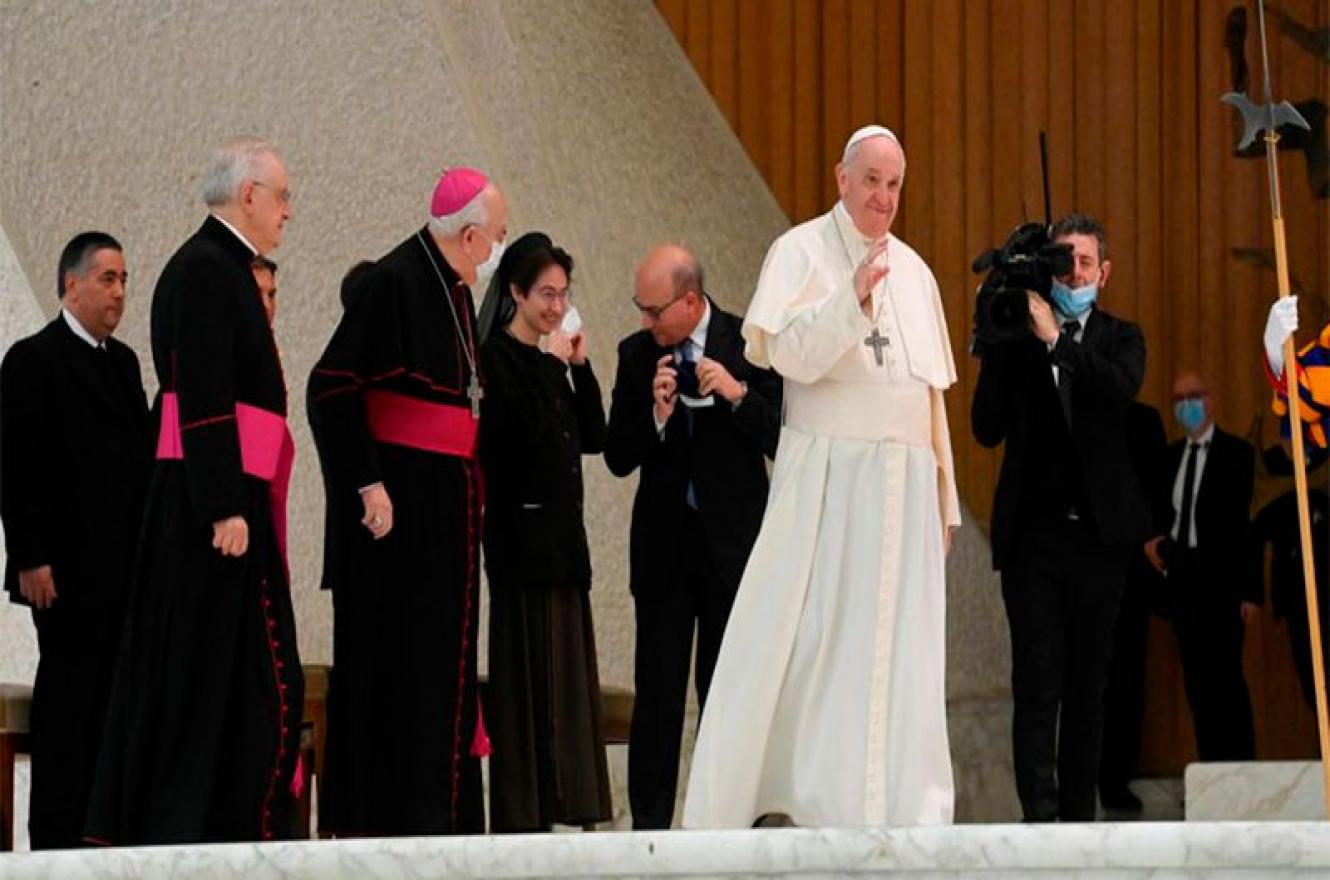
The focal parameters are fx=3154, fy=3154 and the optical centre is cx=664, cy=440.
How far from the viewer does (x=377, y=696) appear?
786cm

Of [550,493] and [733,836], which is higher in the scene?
[550,493]

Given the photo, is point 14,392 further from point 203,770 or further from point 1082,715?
point 1082,715

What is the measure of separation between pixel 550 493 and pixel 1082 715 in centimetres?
168

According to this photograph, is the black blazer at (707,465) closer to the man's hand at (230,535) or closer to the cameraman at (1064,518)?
the cameraman at (1064,518)

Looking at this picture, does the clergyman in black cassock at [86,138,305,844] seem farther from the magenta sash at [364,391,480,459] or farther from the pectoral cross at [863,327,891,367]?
the pectoral cross at [863,327,891,367]

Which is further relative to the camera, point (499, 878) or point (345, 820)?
point (345, 820)

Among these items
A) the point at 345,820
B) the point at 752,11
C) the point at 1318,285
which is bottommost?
the point at 345,820

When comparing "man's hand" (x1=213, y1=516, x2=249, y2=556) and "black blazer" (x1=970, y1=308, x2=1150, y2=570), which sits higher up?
"black blazer" (x1=970, y1=308, x2=1150, y2=570)

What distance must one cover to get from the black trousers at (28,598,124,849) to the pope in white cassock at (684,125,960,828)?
1.56 meters

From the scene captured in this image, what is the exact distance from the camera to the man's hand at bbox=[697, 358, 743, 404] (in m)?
8.21

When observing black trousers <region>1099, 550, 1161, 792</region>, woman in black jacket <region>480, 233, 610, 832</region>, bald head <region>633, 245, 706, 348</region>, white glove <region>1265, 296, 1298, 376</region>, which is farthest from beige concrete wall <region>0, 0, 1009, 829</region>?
white glove <region>1265, 296, 1298, 376</region>

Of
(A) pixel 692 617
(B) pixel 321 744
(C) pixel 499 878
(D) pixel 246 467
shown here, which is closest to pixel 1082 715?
(A) pixel 692 617

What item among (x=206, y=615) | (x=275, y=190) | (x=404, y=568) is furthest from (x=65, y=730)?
(x=275, y=190)

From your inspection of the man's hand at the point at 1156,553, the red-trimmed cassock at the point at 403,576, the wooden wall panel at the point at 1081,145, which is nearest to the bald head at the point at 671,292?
the red-trimmed cassock at the point at 403,576
